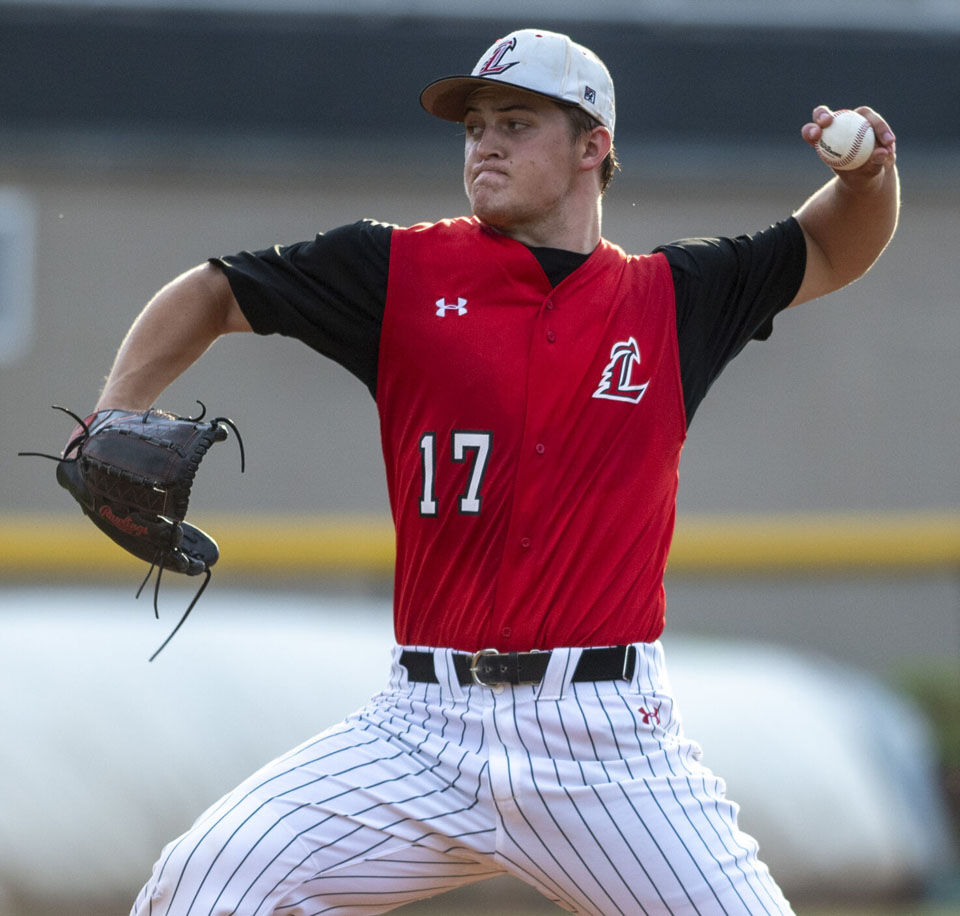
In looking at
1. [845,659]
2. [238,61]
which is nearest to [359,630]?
[845,659]

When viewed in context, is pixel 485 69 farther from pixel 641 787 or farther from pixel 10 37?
pixel 10 37

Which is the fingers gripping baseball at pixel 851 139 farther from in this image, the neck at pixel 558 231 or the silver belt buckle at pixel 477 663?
the silver belt buckle at pixel 477 663

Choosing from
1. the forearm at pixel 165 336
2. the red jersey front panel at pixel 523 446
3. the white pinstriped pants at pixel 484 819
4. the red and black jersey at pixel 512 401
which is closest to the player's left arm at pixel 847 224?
the red and black jersey at pixel 512 401

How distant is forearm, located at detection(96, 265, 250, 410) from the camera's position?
10.3 ft

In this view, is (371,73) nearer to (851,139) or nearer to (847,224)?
(847,224)

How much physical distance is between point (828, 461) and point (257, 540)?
4585mm

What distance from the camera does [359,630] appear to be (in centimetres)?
752

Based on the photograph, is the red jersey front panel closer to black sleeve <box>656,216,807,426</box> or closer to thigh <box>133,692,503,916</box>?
black sleeve <box>656,216,807,426</box>

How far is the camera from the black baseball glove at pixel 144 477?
3025 mm

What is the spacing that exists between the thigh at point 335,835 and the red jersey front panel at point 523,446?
265 mm

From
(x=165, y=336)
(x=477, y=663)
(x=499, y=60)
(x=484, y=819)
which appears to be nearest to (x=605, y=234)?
(x=499, y=60)

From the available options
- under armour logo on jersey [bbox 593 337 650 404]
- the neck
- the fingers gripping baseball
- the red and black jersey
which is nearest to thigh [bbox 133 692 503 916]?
the red and black jersey

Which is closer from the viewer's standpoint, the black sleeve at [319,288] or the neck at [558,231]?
the black sleeve at [319,288]

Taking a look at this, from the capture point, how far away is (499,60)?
3.25 metres
